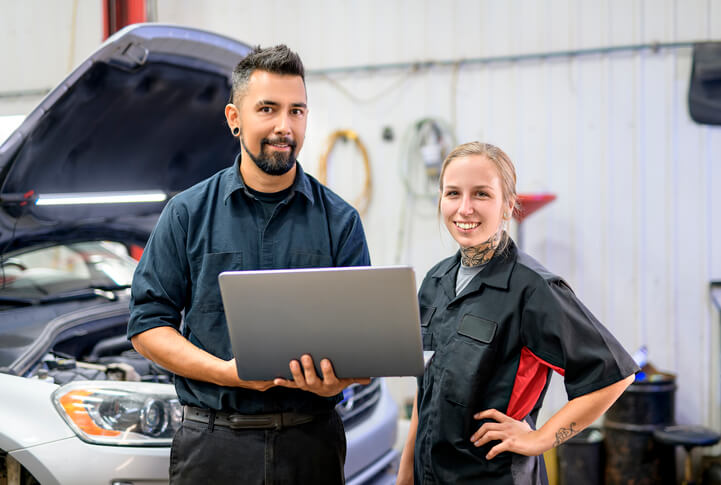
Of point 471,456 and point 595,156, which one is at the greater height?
point 595,156

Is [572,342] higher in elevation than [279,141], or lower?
lower

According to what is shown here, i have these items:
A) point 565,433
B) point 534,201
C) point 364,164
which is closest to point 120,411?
point 565,433

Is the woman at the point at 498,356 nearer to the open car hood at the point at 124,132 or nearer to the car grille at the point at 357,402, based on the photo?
the car grille at the point at 357,402

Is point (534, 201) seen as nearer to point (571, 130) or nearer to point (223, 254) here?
point (571, 130)

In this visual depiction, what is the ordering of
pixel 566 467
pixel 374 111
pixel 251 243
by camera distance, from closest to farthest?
pixel 251 243 < pixel 566 467 < pixel 374 111

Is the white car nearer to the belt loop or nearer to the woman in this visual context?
the belt loop

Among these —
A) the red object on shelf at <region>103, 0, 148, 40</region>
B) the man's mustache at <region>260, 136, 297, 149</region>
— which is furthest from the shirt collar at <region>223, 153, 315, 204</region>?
the red object on shelf at <region>103, 0, 148, 40</region>

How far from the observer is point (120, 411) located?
2.10 m

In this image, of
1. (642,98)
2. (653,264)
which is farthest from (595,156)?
(653,264)

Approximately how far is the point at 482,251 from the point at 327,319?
1.45ft

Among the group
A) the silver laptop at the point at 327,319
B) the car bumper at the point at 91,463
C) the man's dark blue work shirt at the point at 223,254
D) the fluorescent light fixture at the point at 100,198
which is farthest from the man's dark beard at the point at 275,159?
the fluorescent light fixture at the point at 100,198

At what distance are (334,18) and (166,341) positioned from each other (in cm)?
466

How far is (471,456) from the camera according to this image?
1.49 m

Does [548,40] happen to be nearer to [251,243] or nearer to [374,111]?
[374,111]
